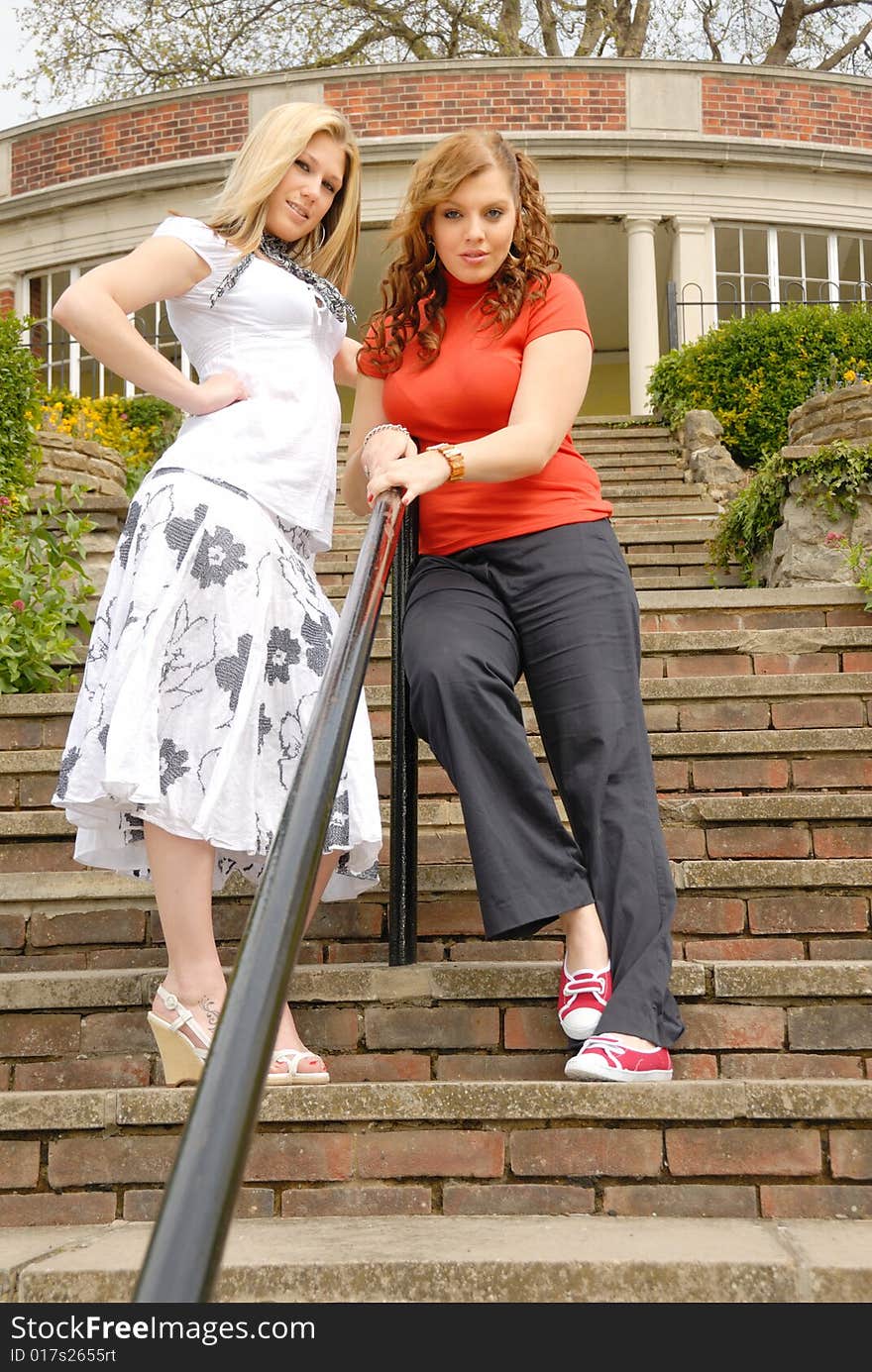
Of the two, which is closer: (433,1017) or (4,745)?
(433,1017)

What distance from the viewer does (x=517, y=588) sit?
246 centimetres

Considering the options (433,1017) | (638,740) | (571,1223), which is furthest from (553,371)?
(571,1223)

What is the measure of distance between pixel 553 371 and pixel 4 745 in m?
2.16

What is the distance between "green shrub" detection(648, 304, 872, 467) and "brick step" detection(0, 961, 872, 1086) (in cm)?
756

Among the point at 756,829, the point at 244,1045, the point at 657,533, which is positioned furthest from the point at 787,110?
the point at 244,1045

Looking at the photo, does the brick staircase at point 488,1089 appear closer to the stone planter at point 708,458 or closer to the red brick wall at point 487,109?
the stone planter at point 708,458

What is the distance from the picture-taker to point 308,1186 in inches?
83.8

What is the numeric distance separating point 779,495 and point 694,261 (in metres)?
8.31

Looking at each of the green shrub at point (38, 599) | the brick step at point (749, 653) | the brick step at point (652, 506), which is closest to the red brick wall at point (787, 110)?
the brick step at point (652, 506)

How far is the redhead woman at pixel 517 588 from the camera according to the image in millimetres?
2281

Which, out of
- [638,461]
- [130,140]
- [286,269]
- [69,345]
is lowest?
[286,269]

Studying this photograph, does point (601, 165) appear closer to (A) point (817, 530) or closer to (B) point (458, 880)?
(A) point (817, 530)

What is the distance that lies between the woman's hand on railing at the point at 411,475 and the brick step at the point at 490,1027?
0.84 meters
